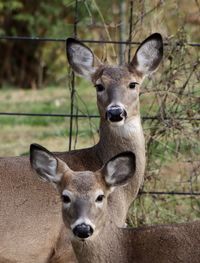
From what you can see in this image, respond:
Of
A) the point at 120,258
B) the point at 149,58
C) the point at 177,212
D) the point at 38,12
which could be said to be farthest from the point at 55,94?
the point at 120,258

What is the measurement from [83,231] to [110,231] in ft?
1.51

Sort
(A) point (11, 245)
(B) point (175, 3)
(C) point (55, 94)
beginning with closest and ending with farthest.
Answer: (A) point (11, 245), (B) point (175, 3), (C) point (55, 94)

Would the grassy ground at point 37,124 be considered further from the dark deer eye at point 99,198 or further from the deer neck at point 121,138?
the dark deer eye at point 99,198

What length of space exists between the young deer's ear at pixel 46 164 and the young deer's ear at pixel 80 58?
1.24 metres

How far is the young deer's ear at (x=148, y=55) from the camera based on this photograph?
7609 mm

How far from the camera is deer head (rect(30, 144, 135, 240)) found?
20.2ft

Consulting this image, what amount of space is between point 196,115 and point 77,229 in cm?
291

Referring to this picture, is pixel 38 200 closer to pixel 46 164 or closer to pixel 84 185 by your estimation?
pixel 46 164

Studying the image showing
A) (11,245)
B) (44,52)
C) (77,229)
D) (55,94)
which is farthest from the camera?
(44,52)

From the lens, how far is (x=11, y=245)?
23.9ft

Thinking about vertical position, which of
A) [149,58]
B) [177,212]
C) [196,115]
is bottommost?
[177,212]

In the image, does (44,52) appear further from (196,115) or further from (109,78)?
(109,78)

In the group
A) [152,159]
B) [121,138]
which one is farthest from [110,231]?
[152,159]

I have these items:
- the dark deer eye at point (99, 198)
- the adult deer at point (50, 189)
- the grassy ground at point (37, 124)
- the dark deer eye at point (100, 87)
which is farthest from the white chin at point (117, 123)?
the grassy ground at point (37, 124)
